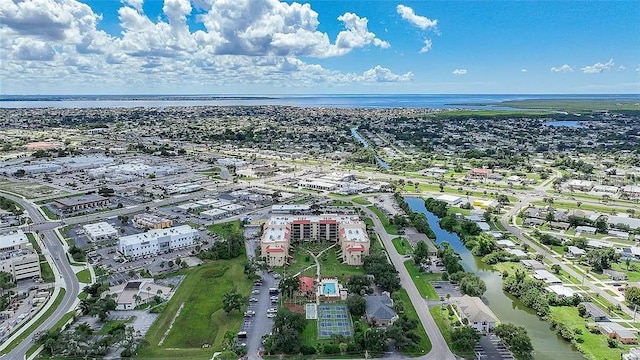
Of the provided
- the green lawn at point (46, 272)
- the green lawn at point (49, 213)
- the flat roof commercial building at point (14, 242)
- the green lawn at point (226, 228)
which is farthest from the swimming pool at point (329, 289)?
the green lawn at point (49, 213)

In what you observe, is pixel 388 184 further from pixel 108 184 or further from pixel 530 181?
pixel 108 184

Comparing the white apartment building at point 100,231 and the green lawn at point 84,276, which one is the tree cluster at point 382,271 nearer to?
the green lawn at point 84,276

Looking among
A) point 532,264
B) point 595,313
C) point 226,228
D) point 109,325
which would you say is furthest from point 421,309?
point 226,228

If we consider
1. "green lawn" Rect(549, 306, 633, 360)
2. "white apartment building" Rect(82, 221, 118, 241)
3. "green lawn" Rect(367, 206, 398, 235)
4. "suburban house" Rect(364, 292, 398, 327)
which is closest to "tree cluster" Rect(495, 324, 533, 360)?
"green lawn" Rect(549, 306, 633, 360)

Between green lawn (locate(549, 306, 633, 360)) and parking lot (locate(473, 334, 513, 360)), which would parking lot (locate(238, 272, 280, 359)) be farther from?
green lawn (locate(549, 306, 633, 360))

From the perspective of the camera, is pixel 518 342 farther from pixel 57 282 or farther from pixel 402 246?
pixel 57 282
